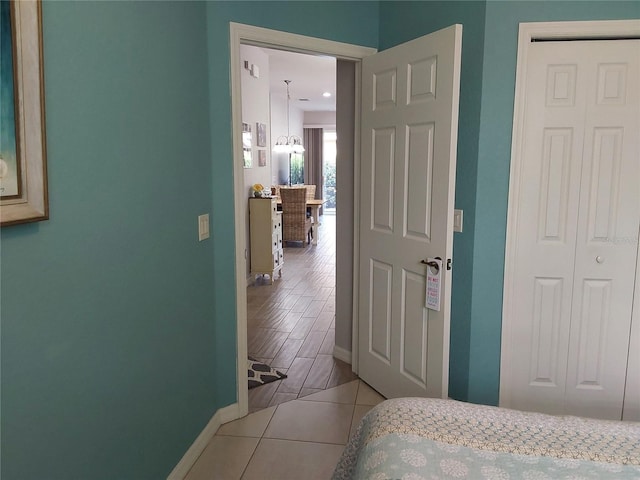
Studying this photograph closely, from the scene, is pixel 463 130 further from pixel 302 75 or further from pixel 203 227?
pixel 302 75

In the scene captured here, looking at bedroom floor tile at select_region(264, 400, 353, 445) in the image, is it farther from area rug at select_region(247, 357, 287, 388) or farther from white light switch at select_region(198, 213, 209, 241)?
white light switch at select_region(198, 213, 209, 241)

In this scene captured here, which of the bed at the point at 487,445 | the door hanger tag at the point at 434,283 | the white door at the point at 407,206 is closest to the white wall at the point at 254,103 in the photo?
the white door at the point at 407,206

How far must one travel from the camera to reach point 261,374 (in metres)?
3.44

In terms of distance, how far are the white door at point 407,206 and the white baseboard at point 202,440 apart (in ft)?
3.05

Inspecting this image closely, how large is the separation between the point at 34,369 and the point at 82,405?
28 centimetres

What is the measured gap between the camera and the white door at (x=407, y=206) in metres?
2.41

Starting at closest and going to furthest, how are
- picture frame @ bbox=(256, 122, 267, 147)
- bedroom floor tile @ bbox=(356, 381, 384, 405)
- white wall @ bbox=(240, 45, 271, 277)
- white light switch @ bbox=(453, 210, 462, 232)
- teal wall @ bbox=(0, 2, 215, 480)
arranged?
teal wall @ bbox=(0, 2, 215, 480) → white light switch @ bbox=(453, 210, 462, 232) → bedroom floor tile @ bbox=(356, 381, 384, 405) → white wall @ bbox=(240, 45, 271, 277) → picture frame @ bbox=(256, 122, 267, 147)

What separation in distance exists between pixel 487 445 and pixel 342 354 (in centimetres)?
238

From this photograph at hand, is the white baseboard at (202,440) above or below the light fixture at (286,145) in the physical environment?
below

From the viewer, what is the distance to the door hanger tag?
2.47 m

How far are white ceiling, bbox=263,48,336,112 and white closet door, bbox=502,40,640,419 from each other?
9.98 feet

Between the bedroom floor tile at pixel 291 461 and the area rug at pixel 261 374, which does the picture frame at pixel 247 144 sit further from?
the bedroom floor tile at pixel 291 461

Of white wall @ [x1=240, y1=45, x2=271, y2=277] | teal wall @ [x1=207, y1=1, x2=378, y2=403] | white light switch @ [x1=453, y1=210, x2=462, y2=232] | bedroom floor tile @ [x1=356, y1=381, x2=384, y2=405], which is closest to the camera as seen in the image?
teal wall @ [x1=207, y1=1, x2=378, y2=403]

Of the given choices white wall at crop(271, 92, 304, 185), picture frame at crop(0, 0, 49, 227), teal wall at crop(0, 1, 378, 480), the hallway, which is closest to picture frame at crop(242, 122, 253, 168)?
the hallway
